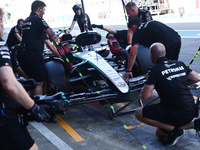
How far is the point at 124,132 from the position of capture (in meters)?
3.82

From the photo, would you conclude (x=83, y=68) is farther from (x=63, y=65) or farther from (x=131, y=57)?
(x=131, y=57)

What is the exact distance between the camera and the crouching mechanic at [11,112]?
187 centimetres

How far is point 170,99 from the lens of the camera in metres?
3.16

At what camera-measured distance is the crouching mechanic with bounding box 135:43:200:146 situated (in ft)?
10.3

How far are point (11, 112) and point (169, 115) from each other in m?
1.90

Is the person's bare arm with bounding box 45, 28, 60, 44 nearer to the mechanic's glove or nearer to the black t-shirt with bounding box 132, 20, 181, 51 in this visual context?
the black t-shirt with bounding box 132, 20, 181, 51

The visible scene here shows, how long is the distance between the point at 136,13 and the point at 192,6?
18.0m

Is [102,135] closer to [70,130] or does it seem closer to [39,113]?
[70,130]

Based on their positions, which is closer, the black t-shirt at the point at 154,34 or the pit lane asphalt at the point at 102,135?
the pit lane asphalt at the point at 102,135

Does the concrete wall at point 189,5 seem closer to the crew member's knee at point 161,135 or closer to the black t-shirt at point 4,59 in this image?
the crew member's knee at point 161,135

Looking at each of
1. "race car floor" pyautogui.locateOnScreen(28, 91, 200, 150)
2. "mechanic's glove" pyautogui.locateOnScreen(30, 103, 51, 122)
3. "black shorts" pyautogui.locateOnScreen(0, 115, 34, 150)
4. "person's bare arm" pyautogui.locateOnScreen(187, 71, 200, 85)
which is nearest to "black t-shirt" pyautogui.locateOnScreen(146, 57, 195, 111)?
"person's bare arm" pyautogui.locateOnScreen(187, 71, 200, 85)

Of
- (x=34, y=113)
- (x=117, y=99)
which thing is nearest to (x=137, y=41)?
(x=117, y=99)

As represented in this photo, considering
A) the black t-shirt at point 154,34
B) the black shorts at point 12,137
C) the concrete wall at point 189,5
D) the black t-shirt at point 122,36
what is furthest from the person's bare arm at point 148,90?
the concrete wall at point 189,5

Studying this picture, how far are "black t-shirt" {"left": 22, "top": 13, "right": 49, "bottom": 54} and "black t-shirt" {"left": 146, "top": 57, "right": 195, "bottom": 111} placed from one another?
224 cm
